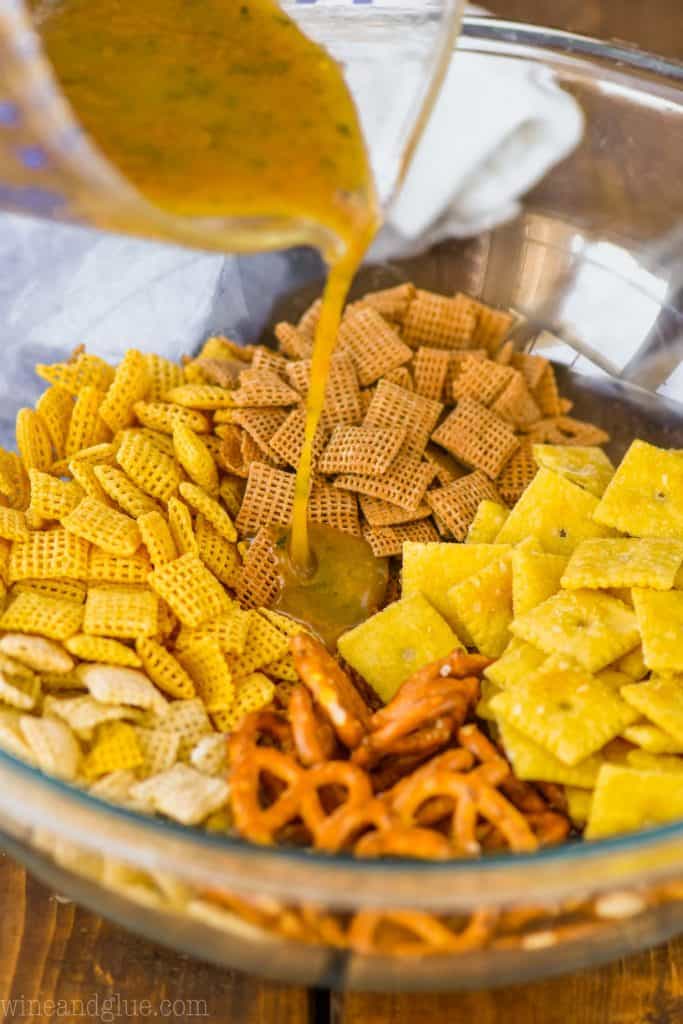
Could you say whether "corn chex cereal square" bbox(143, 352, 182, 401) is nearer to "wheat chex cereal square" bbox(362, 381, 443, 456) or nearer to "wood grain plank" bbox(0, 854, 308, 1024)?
"wheat chex cereal square" bbox(362, 381, 443, 456)

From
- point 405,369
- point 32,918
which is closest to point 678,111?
point 405,369

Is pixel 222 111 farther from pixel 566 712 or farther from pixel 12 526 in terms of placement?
pixel 566 712

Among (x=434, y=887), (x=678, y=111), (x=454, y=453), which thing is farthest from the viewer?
(x=678, y=111)

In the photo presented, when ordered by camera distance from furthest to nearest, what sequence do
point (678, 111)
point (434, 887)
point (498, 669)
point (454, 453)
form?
A: point (678, 111) < point (454, 453) < point (498, 669) < point (434, 887)

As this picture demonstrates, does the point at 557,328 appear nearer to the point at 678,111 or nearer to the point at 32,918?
the point at 678,111

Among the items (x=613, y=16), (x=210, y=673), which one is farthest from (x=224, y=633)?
(x=613, y=16)

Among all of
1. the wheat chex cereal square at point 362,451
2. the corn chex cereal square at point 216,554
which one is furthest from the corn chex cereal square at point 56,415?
the wheat chex cereal square at point 362,451

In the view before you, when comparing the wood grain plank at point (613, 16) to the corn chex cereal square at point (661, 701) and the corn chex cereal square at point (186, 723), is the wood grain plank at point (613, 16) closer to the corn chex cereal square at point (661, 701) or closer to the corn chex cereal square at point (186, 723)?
the corn chex cereal square at point (661, 701)
